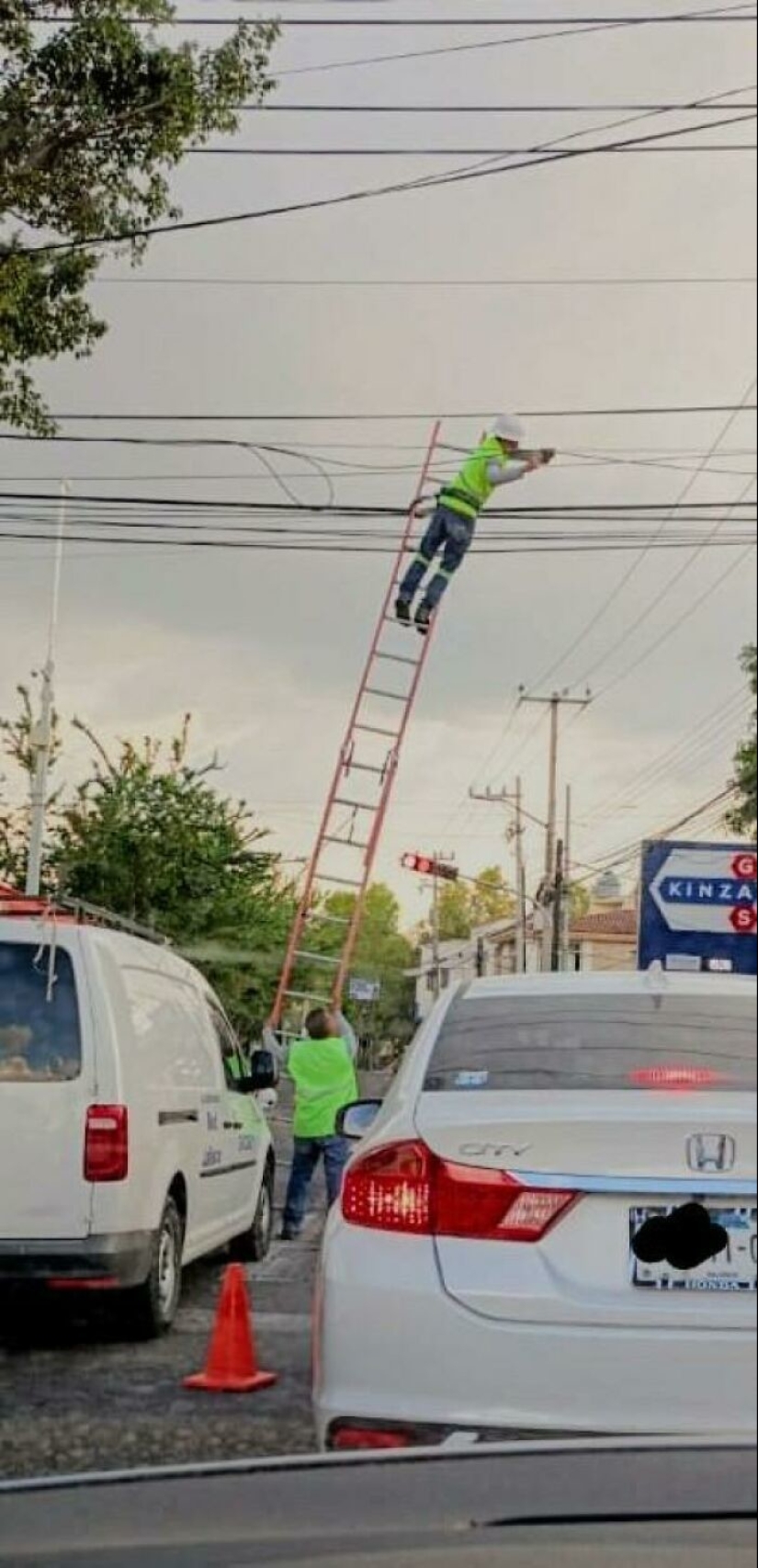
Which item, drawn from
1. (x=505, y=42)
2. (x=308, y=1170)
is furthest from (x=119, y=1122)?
(x=505, y=42)

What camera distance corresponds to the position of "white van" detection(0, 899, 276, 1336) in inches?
76.9

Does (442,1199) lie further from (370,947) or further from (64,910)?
(64,910)

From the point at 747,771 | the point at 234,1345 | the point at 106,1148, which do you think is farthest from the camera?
the point at 106,1148

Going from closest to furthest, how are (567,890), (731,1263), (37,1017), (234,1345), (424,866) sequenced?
(731,1263) → (567,890) → (424,866) → (37,1017) → (234,1345)

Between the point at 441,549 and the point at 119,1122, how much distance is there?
44.5 inches

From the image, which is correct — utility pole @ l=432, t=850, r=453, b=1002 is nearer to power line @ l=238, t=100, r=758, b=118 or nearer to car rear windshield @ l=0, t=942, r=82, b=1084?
car rear windshield @ l=0, t=942, r=82, b=1084

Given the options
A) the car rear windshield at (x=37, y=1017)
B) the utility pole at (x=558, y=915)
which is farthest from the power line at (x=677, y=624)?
the car rear windshield at (x=37, y=1017)

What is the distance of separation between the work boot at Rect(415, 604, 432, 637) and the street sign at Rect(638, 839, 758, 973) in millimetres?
466

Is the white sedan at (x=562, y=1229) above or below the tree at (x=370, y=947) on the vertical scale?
below

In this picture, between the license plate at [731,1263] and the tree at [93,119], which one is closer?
the license plate at [731,1263]

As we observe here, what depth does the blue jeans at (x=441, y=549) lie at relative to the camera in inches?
64.6

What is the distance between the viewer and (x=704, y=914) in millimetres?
1255

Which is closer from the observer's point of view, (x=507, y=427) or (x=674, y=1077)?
(x=674, y=1077)

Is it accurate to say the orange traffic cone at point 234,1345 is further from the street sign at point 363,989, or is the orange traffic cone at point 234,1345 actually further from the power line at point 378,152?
the power line at point 378,152
